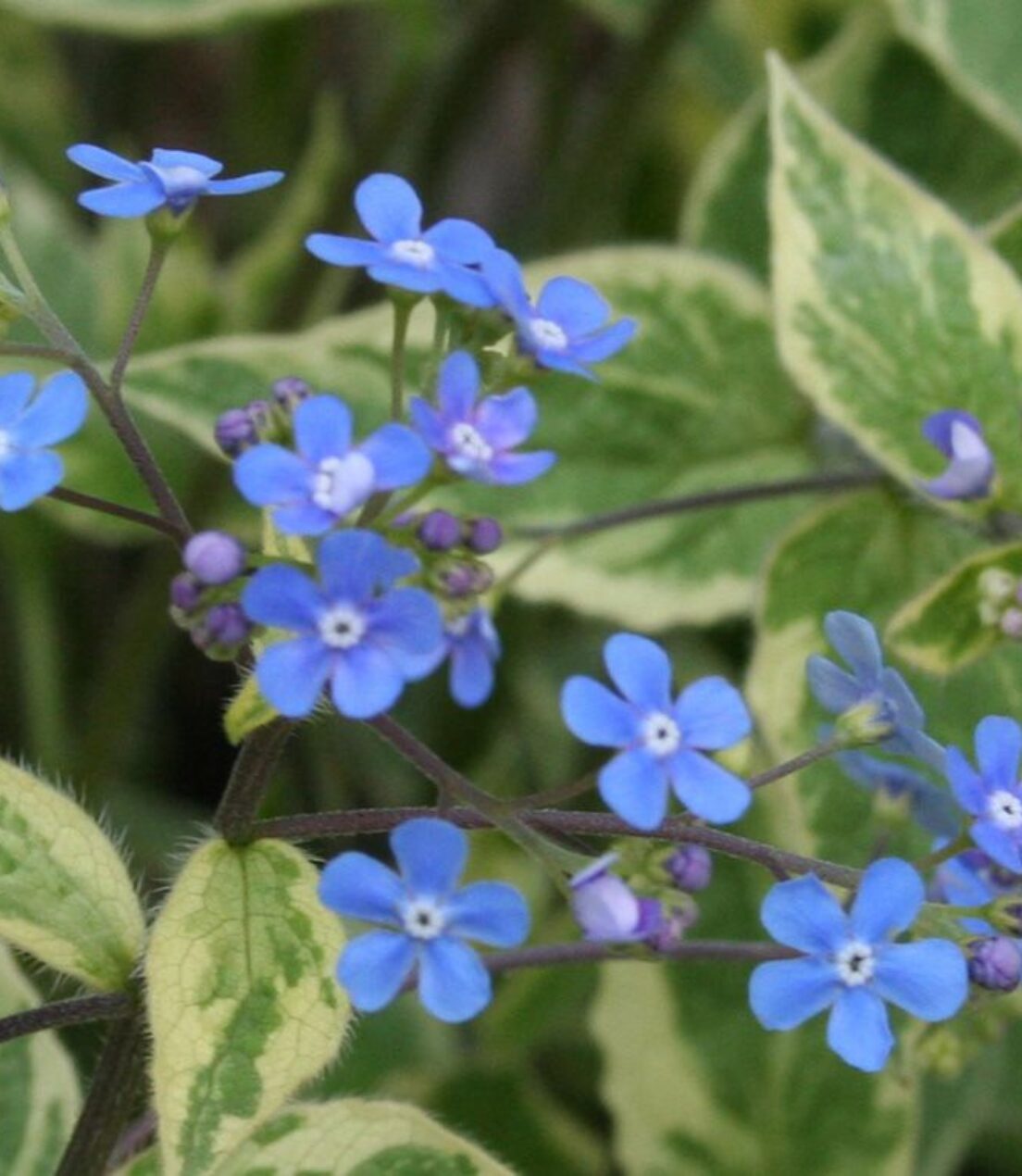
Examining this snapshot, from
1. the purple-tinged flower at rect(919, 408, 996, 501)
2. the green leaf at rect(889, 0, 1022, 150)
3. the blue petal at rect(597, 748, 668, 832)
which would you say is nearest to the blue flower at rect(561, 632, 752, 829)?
the blue petal at rect(597, 748, 668, 832)

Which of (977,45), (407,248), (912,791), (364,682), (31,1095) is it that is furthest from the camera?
(977,45)

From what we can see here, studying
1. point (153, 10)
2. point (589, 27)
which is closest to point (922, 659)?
point (153, 10)

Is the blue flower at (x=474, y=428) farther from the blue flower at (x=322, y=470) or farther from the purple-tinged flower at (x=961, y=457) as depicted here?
the purple-tinged flower at (x=961, y=457)

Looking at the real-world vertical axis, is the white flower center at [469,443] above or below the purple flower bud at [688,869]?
A: above

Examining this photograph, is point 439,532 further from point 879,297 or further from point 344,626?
point 879,297

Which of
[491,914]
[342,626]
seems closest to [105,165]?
[342,626]

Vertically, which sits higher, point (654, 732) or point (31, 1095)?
point (654, 732)

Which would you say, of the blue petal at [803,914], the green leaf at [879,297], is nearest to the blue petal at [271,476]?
the blue petal at [803,914]

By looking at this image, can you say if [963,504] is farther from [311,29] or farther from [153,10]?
[311,29]
